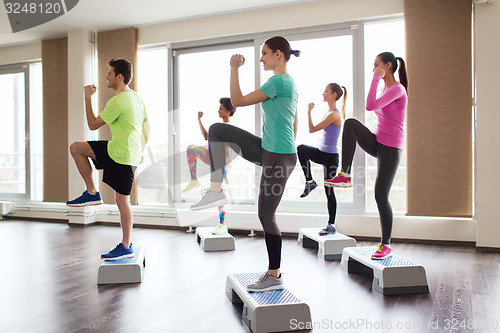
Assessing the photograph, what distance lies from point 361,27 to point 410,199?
1.99 meters

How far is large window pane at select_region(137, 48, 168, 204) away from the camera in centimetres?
581

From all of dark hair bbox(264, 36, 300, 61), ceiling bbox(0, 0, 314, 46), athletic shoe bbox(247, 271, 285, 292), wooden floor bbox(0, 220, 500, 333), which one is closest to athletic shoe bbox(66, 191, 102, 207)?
wooden floor bbox(0, 220, 500, 333)

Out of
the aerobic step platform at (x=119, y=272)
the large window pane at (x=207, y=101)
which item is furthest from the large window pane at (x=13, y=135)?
the aerobic step platform at (x=119, y=272)

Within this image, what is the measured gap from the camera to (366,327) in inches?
81.9

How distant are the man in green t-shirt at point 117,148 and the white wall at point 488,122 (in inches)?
124

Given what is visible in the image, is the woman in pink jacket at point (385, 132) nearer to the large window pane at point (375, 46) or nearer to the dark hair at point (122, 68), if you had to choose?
the dark hair at point (122, 68)

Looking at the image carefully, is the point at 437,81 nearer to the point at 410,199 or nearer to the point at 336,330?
the point at 410,199

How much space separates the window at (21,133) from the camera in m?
6.58

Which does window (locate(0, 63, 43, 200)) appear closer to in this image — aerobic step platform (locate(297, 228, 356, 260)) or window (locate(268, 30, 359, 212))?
window (locate(268, 30, 359, 212))

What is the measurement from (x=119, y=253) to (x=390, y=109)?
2.20 meters

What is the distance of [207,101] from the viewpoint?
5.63m

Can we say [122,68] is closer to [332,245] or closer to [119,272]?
[119,272]

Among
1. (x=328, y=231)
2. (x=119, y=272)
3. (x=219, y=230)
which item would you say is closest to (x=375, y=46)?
(x=328, y=231)

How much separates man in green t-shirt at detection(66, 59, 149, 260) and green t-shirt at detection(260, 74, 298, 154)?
1190 mm
